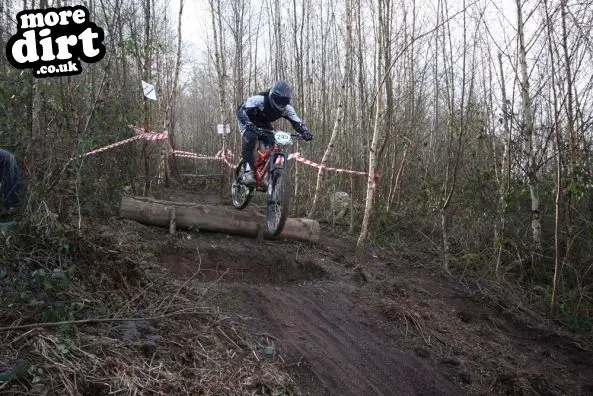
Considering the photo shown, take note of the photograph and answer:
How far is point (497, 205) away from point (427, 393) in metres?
4.60

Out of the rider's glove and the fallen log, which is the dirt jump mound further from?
the rider's glove

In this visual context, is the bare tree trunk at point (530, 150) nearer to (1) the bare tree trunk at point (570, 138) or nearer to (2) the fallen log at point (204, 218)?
(1) the bare tree trunk at point (570, 138)

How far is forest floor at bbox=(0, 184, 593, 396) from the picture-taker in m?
2.55

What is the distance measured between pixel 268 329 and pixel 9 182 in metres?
2.45

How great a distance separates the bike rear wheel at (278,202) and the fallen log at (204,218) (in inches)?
13.2

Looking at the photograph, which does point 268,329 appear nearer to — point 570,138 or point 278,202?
point 278,202

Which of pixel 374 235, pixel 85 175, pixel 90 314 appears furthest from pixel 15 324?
pixel 374 235

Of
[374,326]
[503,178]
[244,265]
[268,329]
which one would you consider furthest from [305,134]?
[503,178]

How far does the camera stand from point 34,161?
365cm

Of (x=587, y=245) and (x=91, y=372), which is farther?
(x=587, y=245)

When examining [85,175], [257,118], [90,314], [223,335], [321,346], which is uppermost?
[257,118]

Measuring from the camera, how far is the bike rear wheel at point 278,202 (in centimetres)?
542

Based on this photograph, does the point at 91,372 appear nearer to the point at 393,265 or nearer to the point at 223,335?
the point at 223,335

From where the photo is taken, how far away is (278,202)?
561cm
